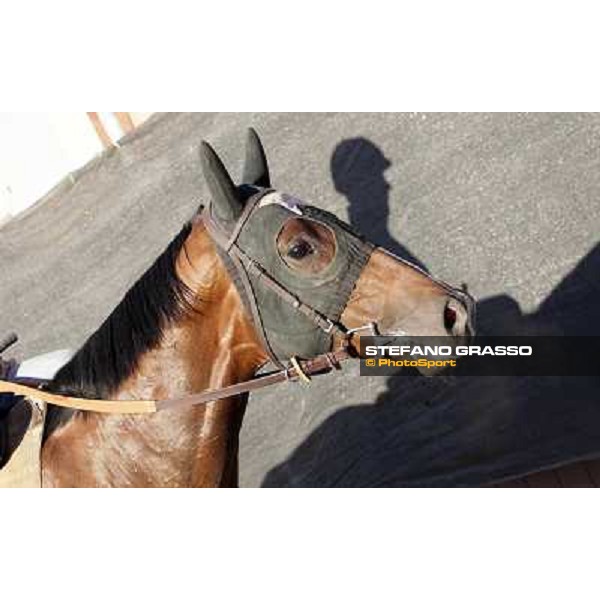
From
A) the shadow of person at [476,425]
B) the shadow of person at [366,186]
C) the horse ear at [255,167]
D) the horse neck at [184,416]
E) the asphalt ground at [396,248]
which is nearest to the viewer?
the horse neck at [184,416]

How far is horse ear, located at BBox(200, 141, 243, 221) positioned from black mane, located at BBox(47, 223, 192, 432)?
326mm

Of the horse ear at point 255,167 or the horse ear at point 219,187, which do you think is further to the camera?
the horse ear at point 255,167

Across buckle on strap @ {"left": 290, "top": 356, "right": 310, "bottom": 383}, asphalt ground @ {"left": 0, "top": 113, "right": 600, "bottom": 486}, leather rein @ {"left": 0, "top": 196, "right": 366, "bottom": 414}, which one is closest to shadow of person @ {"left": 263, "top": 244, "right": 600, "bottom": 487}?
asphalt ground @ {"left": 0, "top": 113, "right": 600, "bottom": 486}

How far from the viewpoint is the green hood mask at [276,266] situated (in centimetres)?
403

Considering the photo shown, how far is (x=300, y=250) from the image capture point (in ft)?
13.1

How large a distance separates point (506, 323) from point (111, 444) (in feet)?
15.0

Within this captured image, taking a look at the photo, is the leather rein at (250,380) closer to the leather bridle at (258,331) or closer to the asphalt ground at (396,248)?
the leather bridle at (258,331)

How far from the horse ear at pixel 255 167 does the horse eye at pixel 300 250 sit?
1.96 ft

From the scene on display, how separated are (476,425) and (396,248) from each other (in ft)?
7.11

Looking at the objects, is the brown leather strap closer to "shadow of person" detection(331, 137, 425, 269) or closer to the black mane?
the black mane

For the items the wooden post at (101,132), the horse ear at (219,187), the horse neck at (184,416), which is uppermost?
the wooden post at (101,132)

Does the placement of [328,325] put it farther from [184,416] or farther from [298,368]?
[184,416]

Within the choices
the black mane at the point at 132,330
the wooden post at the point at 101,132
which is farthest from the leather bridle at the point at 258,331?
the wooden post at the point at 101,132
